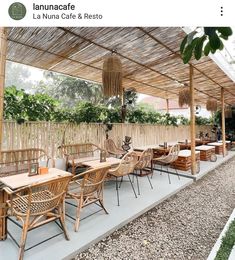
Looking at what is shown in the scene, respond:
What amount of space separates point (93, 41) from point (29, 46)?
1.32m

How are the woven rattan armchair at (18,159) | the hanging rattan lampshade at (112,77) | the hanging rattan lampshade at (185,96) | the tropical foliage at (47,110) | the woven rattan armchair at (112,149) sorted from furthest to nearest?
1. the hanging rattan lampshade at (185,96)
2. the woven rattan armchair at (112,149)
3. the hanging rattan lampshade at (112,77)
4. the tropical foliage at (47,110)
5. the woven rattan armchair at (18,159)

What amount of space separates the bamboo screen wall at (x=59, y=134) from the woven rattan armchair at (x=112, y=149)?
173 millimetres

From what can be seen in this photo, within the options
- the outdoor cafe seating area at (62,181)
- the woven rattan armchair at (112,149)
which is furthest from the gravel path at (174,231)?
the woven rattan armchair at (112,149)

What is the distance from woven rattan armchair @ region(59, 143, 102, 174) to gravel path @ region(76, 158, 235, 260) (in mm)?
1902

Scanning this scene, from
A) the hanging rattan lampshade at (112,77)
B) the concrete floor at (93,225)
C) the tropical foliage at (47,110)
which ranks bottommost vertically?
the concrete floor at (93,225)

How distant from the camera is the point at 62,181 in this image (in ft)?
7.64

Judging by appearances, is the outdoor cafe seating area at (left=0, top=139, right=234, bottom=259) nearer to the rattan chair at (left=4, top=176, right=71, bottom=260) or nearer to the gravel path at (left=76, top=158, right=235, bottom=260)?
the rattan chair at (left=4, top=176, right=71, bottom=260)

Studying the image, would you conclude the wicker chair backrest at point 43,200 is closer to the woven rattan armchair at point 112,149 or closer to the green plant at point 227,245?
the green plant at point 227,245

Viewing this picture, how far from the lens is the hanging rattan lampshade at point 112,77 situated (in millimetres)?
4059

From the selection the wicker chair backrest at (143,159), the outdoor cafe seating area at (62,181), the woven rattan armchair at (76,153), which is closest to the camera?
the outdoor cafe seating area at (62,181)

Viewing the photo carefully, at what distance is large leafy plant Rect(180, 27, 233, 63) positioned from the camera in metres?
1.41

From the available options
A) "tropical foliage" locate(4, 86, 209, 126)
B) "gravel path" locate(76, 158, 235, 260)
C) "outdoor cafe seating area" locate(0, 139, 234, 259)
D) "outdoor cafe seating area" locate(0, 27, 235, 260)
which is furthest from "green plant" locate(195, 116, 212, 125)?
"gravel path" locate(76, 158, 235, 260)

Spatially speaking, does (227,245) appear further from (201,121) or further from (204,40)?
(201,121)

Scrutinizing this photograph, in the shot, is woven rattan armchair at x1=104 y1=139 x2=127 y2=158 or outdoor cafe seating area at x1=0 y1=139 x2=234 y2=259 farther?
woven rattan armchair at x1=104 y1=139 x2=127 y2=158
